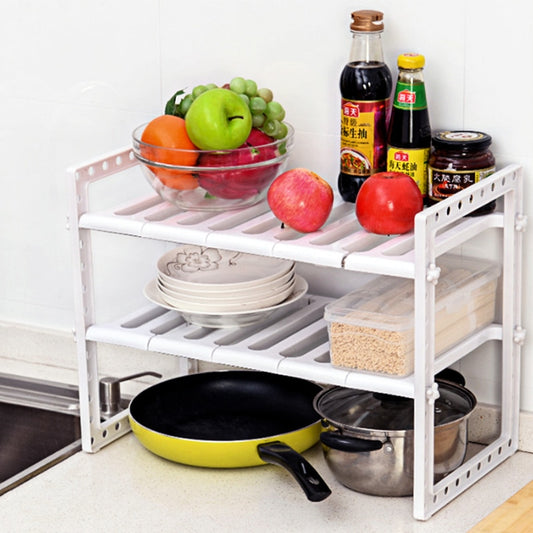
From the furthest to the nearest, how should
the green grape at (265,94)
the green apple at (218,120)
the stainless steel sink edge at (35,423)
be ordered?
the stainless steel sink edge at (35,423) → the green grape at (265,94) → the green apple at (218,120)

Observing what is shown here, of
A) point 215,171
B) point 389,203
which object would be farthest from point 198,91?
point 389,203

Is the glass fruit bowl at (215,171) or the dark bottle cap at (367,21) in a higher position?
the dark bottle cap at (367,21)

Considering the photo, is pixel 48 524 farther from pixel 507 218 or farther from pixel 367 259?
pixel 507 218

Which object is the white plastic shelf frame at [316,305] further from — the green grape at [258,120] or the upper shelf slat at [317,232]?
the green grape at [258,120]

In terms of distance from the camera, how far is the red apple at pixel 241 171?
5.44 ft

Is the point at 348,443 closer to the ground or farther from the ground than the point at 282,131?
closer to the ground

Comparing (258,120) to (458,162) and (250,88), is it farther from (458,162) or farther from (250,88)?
(458,162)

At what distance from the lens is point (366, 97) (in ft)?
5.43

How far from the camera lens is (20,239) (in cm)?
221

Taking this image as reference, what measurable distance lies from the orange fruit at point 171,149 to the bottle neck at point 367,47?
11.0 inches

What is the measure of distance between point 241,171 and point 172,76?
352mm

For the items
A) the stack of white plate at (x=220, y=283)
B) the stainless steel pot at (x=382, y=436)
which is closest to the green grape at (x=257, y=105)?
the stack of white plate at (x=220, y=283)

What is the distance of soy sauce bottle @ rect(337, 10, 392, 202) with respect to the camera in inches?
65.0

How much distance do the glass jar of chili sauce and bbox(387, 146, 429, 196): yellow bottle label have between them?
29 millimetres
